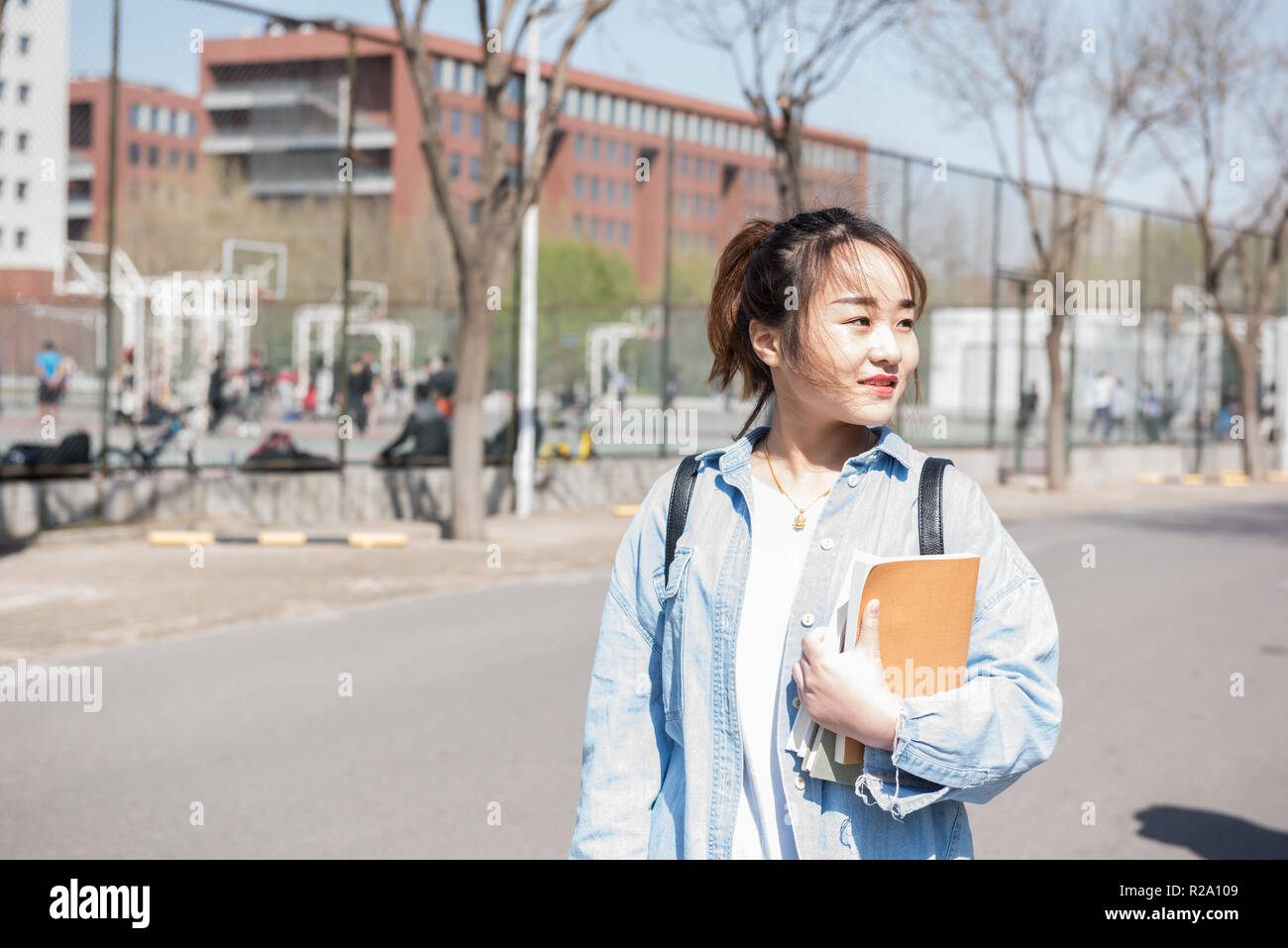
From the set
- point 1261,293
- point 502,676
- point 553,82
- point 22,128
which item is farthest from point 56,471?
point 1261,293

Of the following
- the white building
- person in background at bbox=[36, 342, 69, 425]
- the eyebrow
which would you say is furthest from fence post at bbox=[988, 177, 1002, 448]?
the eyebrow

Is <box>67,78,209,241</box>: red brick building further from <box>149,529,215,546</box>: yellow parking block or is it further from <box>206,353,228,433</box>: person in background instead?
<box>149,529,215,546</box>: yellow parking block

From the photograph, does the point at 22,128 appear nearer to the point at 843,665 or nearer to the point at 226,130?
the point at 226,130

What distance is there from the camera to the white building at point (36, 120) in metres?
15.0

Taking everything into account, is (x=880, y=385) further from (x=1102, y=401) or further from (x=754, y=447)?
(x=1102, y=401)

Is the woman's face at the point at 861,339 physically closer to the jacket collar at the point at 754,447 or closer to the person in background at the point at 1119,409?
the jacket collar at the point at 754,447

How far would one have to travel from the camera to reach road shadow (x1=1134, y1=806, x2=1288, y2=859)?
211 inches

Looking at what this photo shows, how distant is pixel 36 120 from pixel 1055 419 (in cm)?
1729

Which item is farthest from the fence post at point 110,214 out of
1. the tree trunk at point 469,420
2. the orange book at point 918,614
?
the orange book at point 918,614

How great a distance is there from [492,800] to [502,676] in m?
2.56

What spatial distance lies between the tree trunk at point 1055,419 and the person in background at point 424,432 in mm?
12255

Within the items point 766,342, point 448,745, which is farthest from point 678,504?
point 448,745

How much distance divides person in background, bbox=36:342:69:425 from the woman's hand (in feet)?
59.4

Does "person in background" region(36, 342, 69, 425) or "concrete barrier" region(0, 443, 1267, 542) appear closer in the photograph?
"concrete barrier" region(0, 443, 1267, 542)
